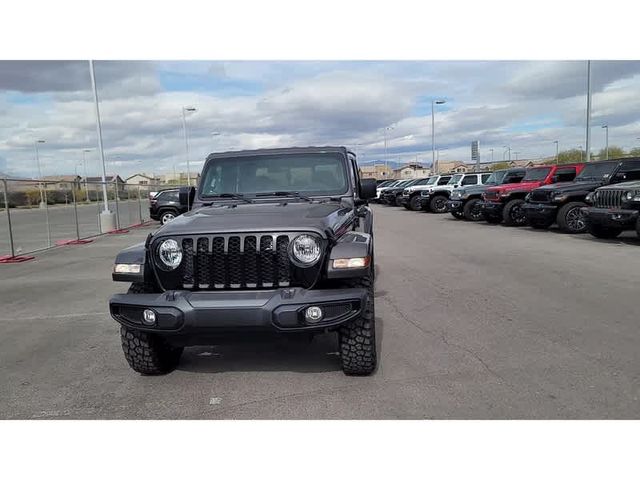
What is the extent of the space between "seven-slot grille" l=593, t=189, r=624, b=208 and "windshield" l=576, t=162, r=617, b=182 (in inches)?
88.8

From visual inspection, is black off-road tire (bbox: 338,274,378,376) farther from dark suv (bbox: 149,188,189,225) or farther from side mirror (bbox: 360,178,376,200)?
dark suv (bbox: 149,188,189,225)

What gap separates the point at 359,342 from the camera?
12.7 feet

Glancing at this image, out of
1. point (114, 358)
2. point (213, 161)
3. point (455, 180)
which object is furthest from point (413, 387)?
point (455, 180)

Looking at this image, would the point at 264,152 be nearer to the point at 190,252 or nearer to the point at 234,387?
the point at 190,252

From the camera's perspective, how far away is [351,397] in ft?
12.1

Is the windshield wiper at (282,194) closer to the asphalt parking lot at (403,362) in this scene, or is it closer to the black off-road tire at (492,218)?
the asphalt parking lot at (403,362)

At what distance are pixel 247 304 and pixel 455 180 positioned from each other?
21.9 m

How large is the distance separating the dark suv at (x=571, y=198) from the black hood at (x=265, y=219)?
10.2 meters

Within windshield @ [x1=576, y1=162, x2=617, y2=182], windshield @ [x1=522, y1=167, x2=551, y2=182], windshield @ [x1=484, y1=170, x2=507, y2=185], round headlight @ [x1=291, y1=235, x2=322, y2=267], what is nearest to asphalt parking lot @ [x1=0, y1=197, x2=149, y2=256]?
round headlight @ [x1=291, y1=235, x2=322, y2=267]

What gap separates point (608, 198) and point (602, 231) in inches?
44.8

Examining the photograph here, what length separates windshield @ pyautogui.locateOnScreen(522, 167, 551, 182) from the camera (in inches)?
631

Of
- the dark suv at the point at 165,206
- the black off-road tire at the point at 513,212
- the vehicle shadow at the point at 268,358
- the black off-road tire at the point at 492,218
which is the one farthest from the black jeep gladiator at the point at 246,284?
the dark suv at the point at 165,206

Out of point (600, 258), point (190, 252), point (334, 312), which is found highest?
point (190, 252)

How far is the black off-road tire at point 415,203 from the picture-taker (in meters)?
25.1
